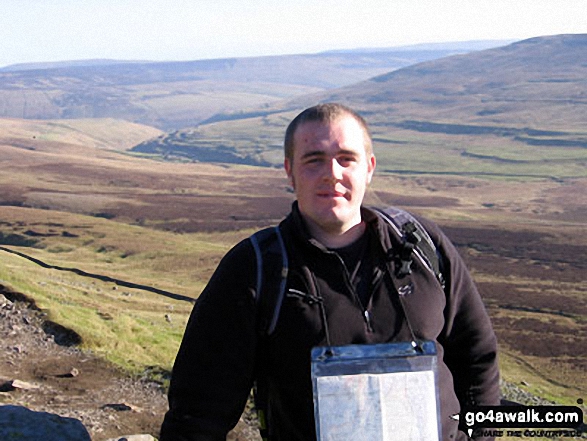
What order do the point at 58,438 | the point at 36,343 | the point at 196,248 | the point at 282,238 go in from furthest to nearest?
the point at 196,248, the point at 36,343, the point at 58,438, the point at 282,238

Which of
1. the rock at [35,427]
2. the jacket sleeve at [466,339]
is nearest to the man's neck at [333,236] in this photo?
the jacket sleeve at [466,339]

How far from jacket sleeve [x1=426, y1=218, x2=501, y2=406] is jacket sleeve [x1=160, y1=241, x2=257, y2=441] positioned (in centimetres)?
135

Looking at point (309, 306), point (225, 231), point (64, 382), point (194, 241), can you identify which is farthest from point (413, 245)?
point (225, 231)

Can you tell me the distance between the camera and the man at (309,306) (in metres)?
4.04

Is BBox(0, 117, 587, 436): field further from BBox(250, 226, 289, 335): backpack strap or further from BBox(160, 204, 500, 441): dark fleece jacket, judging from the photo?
BBox(250, 226, 289, 335): backpack strap

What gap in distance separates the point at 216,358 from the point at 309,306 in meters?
0.65

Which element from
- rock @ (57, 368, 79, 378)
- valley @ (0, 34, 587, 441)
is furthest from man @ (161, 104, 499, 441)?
rock @ (57, 368, 79, 378)

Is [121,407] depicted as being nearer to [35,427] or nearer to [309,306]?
[35,427]

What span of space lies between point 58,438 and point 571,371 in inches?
1356

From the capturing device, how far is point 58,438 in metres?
7.87

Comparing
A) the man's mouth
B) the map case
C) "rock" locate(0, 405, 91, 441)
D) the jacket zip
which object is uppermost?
the man's mouth

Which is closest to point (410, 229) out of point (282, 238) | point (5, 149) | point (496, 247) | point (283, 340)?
point (282, 238)

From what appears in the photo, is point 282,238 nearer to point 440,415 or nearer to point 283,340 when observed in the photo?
point 283,340

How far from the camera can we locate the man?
4.04 m
